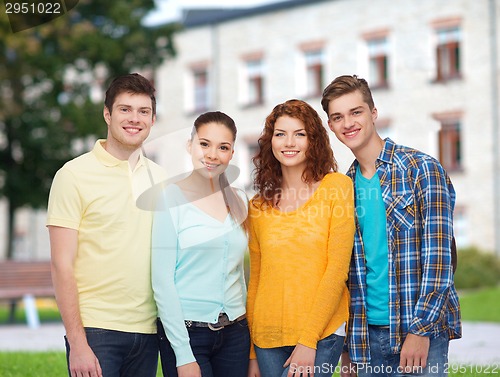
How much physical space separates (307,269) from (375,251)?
1.18 feet

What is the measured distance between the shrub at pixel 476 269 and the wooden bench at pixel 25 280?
11.8m

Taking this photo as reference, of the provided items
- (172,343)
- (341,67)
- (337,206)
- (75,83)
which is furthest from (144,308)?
(341,67)

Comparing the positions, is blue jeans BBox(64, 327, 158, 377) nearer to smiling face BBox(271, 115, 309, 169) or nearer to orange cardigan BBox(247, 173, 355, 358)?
orange cardigan BBox(247, 173, 355, 358)

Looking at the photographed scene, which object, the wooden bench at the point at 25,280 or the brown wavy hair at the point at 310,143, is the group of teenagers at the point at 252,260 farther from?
the wooden bench at the point at 25,280

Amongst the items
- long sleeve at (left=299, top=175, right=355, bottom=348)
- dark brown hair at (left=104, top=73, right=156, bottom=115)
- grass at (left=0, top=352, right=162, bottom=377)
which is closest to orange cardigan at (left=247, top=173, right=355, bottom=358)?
long sleeve at (left=299, top=175, right=355, bottom=348)

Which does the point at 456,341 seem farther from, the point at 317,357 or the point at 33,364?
the point at 317,357

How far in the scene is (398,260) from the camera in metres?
4.05

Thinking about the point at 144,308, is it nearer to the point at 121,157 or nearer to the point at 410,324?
the point at 121,157

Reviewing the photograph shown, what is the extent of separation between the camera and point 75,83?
71.3 feet

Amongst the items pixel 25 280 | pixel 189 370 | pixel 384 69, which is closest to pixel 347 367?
pixel 189 370

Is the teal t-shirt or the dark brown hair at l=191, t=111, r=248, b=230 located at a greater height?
the dark brown hair at l=191, t=111, r=248, b=230

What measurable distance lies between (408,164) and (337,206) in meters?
0.41

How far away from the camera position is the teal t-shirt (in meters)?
4.09

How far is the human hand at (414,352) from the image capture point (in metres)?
3.96
